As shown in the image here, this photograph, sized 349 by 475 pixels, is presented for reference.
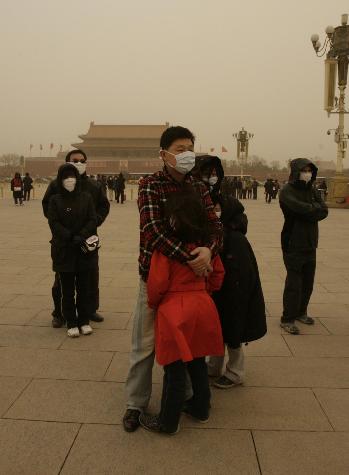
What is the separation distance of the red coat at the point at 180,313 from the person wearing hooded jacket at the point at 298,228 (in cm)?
183

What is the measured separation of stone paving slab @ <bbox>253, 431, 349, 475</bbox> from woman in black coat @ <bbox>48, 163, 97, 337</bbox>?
6.59ft

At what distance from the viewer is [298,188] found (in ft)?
13.4

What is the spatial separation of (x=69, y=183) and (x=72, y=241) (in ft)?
1.60

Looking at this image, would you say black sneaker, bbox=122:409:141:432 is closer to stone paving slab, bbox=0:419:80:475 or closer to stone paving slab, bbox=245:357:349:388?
stone paving slab, bbox=0:419:80:475

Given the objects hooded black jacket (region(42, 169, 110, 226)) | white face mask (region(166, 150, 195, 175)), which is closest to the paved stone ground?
hooded black jacket (region(42, 169, 110, 226))

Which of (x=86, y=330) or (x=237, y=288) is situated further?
→ (x=86, y=330)

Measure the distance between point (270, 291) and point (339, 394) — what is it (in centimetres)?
268

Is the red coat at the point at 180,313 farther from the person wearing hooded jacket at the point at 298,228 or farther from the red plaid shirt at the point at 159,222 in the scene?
the person wearing hooded jacket at the point at 298,228

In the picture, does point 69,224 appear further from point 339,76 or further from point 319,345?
point 339,76

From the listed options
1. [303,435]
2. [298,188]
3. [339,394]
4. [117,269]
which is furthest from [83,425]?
[117,269]

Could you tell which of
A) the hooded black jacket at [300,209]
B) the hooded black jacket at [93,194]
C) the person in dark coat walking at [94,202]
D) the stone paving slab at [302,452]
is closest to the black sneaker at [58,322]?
the person in dark coat walking at [94,202]

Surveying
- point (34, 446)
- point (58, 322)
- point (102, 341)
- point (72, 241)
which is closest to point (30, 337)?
point (58, 322)

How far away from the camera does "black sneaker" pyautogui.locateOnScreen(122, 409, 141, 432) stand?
248 cm

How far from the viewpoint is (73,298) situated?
12.9 feet
